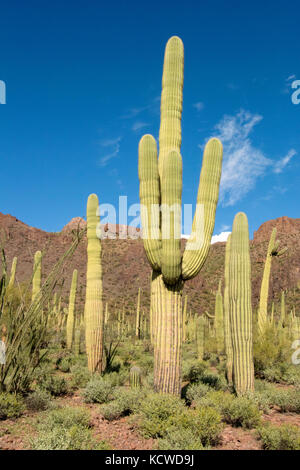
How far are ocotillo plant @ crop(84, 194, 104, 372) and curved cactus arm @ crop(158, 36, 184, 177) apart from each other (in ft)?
13.1

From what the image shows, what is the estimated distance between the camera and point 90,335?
397 inches

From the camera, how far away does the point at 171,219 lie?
266 inches

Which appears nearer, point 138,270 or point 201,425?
point 201,425

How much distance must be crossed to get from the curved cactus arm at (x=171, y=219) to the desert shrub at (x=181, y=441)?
2.64 m

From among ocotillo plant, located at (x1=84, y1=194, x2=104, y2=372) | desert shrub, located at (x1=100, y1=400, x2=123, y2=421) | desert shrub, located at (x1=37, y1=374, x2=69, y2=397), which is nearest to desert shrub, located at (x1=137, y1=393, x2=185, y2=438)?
desert shrub, located at (x1=100, y1=400, x2=123, y2=421)

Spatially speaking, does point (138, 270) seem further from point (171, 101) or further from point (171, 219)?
point (171, 219)

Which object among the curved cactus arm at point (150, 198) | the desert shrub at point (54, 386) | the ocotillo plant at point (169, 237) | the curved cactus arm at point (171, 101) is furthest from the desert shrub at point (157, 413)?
the curved cactus arm at point (171, 101)

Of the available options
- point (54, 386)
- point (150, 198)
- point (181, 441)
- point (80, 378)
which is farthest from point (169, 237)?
point (80, 378)

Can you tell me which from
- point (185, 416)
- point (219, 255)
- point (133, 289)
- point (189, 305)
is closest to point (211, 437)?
point (185, 416)

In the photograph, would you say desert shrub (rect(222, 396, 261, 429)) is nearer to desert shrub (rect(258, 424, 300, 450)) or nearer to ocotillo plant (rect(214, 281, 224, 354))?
desert shrub (rect(258, 424, 300, 450))

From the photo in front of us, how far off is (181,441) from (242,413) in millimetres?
1995

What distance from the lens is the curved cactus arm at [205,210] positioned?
6977 millimetres

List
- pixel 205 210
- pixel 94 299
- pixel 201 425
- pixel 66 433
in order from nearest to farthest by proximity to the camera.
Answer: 1. pixel 66 433
2. pixel 201 425
3. pixel 205 210
4. pixel 94 299
